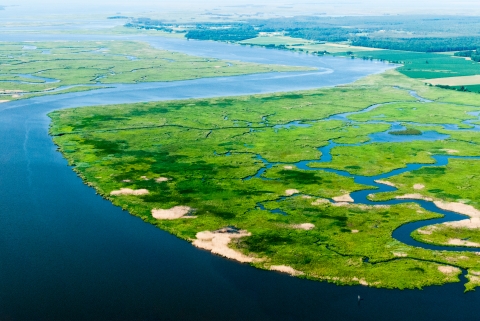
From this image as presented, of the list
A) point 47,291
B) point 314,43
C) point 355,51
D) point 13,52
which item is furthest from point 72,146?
point 314,43

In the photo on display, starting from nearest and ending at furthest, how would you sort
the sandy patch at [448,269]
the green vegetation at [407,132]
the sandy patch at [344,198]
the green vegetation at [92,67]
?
the sandy patch at [448,269] < the sandy patch at [344,198] < the green vegetation at [407,132] < the green vegetation at [92,67]

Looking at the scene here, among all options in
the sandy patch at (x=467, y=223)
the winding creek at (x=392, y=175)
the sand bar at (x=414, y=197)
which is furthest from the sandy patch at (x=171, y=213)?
the sandy patch at (x=467, y=223)

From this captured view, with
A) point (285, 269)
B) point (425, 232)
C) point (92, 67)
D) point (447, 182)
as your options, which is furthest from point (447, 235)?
point (92, 67)

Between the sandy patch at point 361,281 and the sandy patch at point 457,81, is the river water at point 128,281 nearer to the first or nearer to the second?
the sandy patch at point 361,281

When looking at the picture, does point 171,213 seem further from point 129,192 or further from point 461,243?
point 461,243

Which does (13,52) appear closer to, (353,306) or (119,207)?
(119,207)
